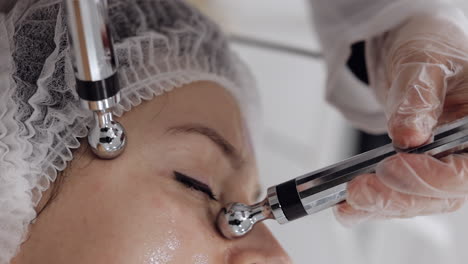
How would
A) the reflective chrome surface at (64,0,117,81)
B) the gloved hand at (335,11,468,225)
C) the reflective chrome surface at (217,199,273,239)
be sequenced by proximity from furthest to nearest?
the reflective chrome surface at (217,199,273,239), the gloved hand at (335,11,468,225), the reflective chrome surface at (64,0,117,81)

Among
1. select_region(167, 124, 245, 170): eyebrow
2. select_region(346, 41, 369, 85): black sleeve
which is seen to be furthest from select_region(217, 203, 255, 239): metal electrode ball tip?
select_region(346, 41, 369, 85): black sleeve

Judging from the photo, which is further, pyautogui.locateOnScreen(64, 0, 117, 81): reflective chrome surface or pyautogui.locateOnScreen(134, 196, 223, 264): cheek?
pyautogui.locateOnScreen(134, 196, 223, 264): cheek

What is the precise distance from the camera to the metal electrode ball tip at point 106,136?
2.65ft

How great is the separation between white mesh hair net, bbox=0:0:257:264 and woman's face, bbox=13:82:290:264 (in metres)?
0.03

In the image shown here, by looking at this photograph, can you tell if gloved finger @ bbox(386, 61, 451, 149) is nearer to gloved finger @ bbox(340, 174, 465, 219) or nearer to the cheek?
gloved finger @ bbox(340, 174, 465, 219)

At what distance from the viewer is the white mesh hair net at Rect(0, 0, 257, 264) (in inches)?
33.0

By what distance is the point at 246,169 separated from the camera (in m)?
1.06

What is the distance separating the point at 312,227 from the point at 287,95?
0.65 m

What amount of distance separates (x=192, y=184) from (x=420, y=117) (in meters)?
0.41

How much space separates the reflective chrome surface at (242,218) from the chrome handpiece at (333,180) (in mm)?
13

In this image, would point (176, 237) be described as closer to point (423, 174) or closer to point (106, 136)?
point (106, 136)

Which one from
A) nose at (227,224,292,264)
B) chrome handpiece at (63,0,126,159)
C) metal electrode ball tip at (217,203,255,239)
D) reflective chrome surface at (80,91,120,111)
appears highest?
chrome handpiece at (63,0,126,159)

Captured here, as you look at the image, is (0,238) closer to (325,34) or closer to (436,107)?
(436,107)

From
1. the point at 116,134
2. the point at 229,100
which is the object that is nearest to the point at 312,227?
the point at 229,100
